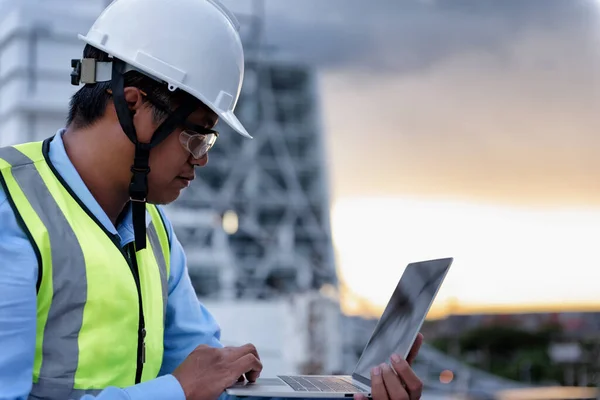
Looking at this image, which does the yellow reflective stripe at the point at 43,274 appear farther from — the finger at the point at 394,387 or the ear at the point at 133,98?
the finger at the point at 394,387

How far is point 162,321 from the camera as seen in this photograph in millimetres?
1842

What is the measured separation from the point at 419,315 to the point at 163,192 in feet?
1.72

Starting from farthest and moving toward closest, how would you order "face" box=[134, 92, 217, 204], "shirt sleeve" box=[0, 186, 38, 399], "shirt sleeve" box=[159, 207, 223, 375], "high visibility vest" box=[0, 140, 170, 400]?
"shirt sleeve" box=[159, 207, 223, 375] → "face" box=[134, 92, 217, 204] → "high visibility vest" box=[0, 140, 170, 400] → "shirt sleeve" box=[0, 186, 38, 399]

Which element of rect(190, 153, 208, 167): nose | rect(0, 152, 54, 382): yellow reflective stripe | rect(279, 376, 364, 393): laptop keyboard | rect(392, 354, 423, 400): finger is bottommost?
rect(279, 376, 364, 393): laptop keyboard

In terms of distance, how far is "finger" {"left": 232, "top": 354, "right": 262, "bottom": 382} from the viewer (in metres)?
1.65

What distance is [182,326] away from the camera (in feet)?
6.41

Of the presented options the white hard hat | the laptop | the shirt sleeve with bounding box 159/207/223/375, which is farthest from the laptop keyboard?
the white hard hat

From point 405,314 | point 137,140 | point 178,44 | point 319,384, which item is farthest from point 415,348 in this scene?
point 178,44

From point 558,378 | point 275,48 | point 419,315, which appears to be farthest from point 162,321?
point 558,378

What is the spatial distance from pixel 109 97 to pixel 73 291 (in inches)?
14.6

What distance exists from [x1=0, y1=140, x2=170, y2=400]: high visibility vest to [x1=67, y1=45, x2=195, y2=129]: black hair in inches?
3.8

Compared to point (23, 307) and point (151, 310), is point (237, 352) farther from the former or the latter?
point (23, 307)

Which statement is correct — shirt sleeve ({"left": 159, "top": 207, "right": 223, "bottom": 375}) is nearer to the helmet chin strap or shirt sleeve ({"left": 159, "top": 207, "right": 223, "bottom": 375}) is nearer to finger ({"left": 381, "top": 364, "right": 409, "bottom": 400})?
the helmet chin strap

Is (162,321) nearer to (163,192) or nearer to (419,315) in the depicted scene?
(163,192)
